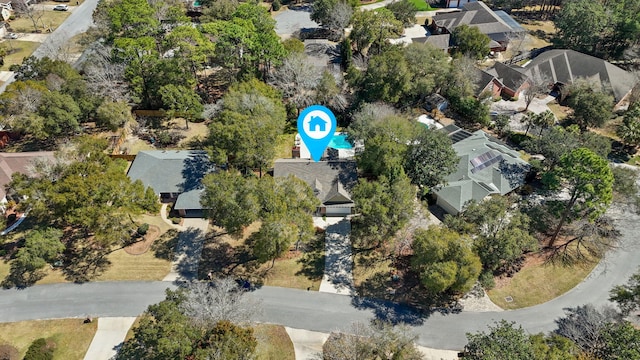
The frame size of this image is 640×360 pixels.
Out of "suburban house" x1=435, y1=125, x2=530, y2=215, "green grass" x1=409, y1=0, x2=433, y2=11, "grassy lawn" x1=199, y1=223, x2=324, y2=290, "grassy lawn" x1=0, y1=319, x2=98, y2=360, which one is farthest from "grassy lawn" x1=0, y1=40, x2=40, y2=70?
"green grass" x1=409, y1=0, x2=433, y2=11

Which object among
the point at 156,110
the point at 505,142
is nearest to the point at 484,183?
the point at 505,142

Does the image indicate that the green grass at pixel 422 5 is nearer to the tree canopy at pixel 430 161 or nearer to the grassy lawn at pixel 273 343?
the tree canopy at pixel 430 161

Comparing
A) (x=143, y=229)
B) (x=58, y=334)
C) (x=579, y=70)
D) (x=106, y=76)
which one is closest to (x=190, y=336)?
(x=58, y=334)

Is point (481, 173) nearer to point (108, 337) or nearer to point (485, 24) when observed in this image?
point (108, 337)

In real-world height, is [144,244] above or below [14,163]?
below

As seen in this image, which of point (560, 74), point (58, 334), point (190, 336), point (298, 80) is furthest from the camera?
point (560, 74)

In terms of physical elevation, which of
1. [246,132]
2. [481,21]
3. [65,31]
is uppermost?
[65,31]

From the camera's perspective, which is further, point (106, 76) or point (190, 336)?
point (106, 76)
